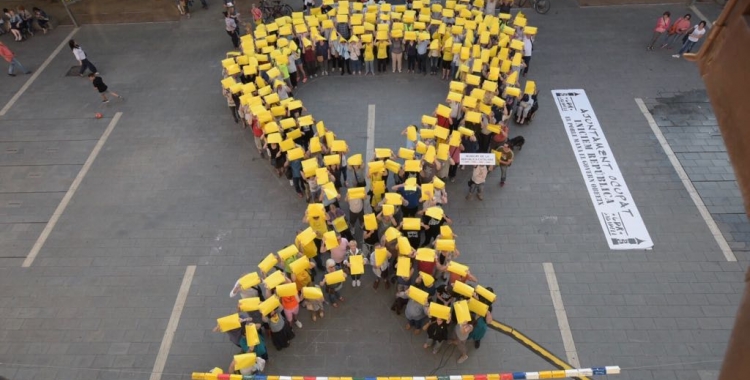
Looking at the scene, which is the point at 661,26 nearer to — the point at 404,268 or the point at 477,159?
the point at 477,159

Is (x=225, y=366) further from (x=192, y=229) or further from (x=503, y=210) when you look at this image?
(x=503, y=210)

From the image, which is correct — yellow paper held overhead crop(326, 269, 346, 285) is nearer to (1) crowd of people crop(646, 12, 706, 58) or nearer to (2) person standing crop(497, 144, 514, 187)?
(2) person standing crop(497, 144, 514, 187)

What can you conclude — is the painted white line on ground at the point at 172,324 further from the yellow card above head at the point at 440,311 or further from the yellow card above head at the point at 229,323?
the yellow card above head at the point at 440,311

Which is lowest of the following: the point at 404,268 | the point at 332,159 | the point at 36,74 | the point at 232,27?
the point at 36,74

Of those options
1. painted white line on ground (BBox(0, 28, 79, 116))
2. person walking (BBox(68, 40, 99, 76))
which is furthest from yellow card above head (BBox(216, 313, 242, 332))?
painted white line on ground (BBox(0, 28, 79, 116))

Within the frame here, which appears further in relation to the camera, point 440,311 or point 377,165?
point 377,165

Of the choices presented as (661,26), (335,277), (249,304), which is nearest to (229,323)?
(249,304)

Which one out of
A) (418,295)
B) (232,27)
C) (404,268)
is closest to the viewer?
(418,295)

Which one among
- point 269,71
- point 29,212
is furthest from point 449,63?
point 29,212
